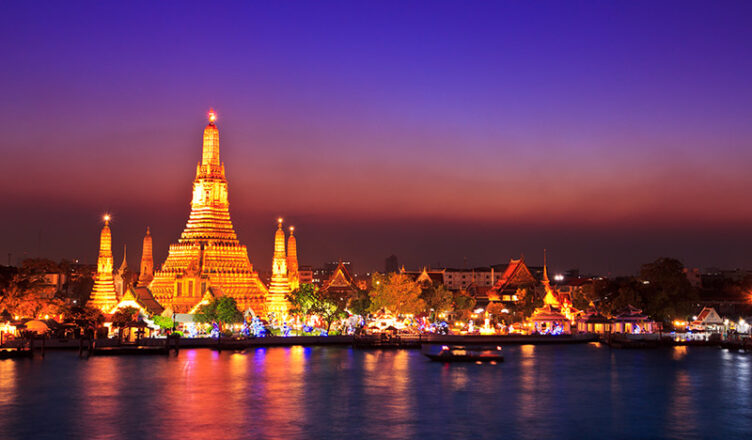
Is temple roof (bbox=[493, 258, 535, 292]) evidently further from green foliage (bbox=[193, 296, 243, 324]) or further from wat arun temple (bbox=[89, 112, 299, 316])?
green foliage (bbox=[193, 296, 243, 324])

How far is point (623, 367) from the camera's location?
2277 inches

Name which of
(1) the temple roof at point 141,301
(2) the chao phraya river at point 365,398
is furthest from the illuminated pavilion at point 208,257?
(2) the chao phraya river at point 365,398

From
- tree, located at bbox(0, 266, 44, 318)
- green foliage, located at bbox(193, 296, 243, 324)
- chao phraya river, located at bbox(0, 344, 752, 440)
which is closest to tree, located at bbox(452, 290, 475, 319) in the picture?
green foliage, located at bbox(193, 296, 243, 324)

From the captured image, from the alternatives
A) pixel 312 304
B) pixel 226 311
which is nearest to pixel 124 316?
pixel 226 311

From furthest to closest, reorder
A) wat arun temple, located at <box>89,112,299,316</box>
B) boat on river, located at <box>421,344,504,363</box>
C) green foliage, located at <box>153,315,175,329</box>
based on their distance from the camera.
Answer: wat arun temple, located at <box>89,112,299,316</box> → green foliage, located at <box>153,315,175,329</box> → boat on river, located at <box>421,344,504,363</box>

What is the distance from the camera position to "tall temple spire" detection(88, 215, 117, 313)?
240 ft

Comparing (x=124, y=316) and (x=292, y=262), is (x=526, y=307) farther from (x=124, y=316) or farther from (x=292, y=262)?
(x=124, y=316)

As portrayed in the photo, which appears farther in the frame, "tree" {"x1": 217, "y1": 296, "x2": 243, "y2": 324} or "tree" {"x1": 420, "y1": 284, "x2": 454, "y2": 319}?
"tree" {"x1": 420, "y1": 284, "x2": 454, "y2": 319}

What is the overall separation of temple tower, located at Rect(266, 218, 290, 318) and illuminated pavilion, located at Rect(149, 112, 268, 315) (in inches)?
51.0

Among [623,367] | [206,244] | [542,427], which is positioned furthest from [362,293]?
[542,427]

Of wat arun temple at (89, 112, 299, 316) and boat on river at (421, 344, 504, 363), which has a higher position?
wat arun temple at (89, 112, 299, 316)

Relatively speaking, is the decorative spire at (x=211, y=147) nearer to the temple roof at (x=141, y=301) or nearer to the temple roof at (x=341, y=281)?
the temple roof at (x=141, y=301)

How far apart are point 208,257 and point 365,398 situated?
3877cm

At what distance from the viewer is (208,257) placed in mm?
79000
